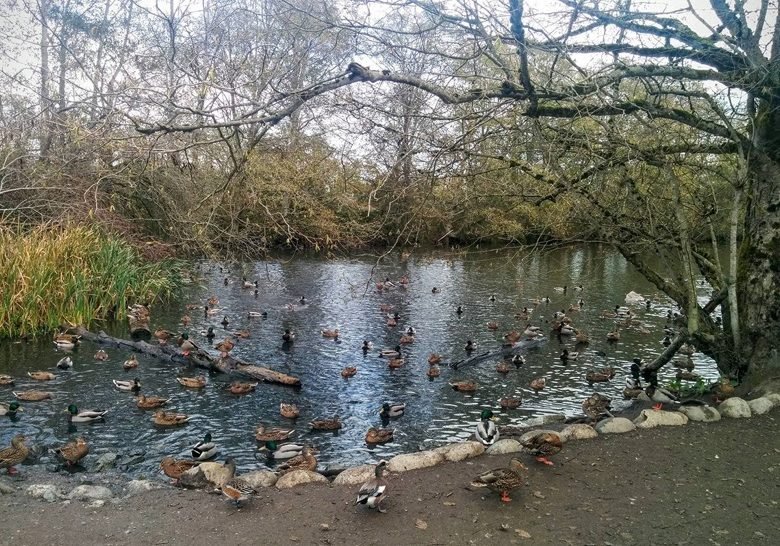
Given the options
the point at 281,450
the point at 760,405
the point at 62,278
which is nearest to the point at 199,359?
the point at 62,278

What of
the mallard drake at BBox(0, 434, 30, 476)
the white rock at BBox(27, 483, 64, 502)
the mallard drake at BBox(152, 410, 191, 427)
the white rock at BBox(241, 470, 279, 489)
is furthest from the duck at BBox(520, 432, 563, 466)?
the mallard drake at BBox(0, 434, 30, 476)

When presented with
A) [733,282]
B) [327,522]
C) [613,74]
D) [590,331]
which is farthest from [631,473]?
[590,331]

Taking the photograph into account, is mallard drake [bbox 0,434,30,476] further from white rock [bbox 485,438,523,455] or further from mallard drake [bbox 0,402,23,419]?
white rock [bbox 485,438,523,455]

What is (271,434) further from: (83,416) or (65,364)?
(65,364)

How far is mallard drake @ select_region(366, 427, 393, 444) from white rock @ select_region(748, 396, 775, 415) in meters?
3.71

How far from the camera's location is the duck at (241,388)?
827 cm

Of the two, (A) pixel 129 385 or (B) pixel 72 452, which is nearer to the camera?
(B) pixel 72 452

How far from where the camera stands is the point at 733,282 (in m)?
6.54

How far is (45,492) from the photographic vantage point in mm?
4672

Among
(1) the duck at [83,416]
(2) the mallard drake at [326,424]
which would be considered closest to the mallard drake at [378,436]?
(2) the mallard drake at [326,424]

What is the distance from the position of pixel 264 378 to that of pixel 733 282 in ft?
20.4

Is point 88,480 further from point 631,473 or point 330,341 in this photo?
point 330,341

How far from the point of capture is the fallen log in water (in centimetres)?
876

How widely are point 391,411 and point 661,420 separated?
315 cm
